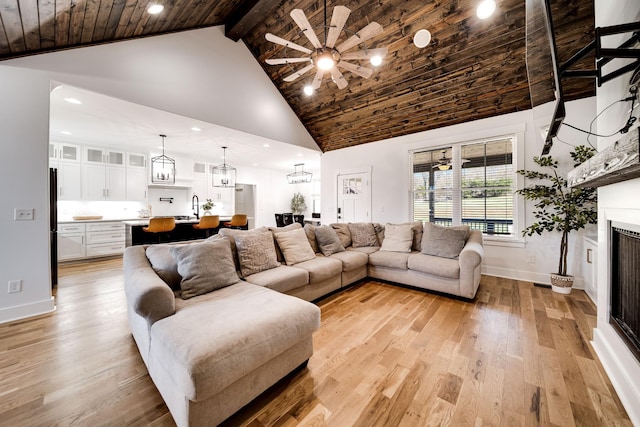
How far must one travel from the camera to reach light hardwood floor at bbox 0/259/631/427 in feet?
4.47

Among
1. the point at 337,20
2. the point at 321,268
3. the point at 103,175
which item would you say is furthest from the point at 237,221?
the point at 337,20

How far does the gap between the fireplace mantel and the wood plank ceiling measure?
237cm

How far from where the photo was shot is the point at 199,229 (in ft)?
18.3

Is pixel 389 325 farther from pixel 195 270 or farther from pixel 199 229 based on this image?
pixel 199 229

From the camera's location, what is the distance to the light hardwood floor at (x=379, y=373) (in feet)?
4.47

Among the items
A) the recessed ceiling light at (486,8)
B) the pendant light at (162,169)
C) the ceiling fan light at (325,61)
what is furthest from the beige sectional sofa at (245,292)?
the pendant light at (162,169)

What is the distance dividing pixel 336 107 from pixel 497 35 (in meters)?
2.73

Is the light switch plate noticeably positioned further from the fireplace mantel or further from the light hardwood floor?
the fireplace mantel

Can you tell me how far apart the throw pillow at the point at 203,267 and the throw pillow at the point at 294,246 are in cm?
83

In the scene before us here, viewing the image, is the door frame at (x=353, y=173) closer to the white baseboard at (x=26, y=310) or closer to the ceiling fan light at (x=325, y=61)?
the ceiling fan light at (x=325, y=61)

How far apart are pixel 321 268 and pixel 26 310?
10.6 feet

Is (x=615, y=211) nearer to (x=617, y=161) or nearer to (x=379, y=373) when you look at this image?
(x=617, y=161)

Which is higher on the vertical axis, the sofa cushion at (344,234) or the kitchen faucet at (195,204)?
the kitchen faucet at (195,204)

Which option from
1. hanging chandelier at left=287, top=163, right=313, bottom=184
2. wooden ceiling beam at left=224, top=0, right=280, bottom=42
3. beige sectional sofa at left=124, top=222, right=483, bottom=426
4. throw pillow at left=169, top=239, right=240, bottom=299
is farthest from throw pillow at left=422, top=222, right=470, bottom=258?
hanging chandelier at left=287, top=163, right=313, bottom=184
